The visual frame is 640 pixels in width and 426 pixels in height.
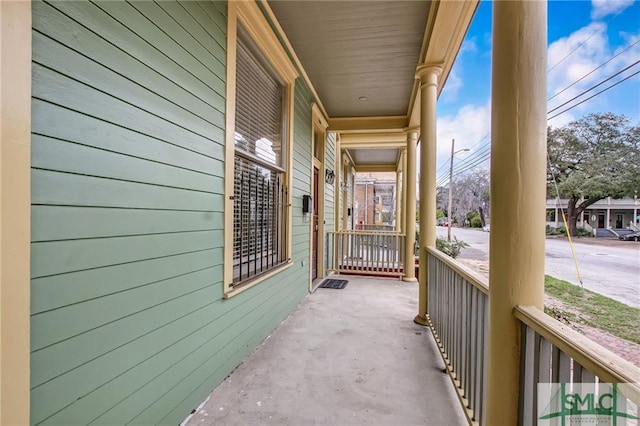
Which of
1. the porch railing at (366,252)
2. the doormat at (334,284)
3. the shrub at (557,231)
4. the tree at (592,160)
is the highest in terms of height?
the tree at (592,160)

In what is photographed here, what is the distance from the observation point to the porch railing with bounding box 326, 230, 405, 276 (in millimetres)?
5762

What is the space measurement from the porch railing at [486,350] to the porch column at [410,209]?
2516mm

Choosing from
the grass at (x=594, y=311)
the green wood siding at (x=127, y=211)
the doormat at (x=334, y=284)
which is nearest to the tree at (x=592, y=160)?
the grass at (x=594, y=311)

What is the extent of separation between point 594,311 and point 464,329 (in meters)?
0.81

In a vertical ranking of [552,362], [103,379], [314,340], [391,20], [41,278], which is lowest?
[314,340]

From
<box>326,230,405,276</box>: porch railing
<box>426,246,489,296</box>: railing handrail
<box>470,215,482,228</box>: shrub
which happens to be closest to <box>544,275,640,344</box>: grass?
<box>426,246,489,296</box>: railing handrail

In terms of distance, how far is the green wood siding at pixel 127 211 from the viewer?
977mm

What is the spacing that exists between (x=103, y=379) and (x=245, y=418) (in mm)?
872

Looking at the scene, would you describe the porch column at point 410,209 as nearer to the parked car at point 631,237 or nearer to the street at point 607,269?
the street at point 607,269

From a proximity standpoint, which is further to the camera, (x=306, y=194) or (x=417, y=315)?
(x=306, y=194)

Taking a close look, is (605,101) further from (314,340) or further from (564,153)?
(314,340)

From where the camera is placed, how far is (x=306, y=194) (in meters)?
4.27

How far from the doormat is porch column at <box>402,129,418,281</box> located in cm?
122

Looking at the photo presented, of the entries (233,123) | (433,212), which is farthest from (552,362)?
(433,212)
